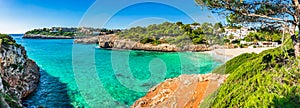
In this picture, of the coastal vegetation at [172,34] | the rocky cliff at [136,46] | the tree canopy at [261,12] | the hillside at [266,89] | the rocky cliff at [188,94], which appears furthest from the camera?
the coastal vegetation at [172,34]

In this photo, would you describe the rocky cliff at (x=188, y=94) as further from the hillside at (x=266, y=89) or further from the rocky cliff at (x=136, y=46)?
the rocky cliff at (x=136, y=46)

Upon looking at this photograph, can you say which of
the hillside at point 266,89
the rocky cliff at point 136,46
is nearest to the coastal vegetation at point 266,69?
the hillside at point 266,89

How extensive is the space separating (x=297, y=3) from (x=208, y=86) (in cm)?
400

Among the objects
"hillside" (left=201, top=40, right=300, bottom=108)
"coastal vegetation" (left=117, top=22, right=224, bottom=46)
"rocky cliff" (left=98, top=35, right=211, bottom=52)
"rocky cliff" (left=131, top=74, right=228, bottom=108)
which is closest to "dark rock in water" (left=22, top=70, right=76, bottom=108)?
"rocky cliff" (left=131, top=74, right=228, bottom=108)

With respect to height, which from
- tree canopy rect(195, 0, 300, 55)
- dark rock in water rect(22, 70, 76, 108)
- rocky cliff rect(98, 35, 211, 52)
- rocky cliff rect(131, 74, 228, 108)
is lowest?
dark rock in water rect(22, 70, 76, 108)

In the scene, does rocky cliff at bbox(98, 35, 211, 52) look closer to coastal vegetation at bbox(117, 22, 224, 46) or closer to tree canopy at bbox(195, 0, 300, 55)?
coastal vegetation at bbox(117, 22, 224, 46)

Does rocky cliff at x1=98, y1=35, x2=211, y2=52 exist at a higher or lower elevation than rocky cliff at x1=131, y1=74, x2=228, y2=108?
higher

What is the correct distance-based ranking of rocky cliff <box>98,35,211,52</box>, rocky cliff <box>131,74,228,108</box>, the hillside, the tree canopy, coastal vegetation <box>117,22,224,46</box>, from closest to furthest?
the hillside < the tree canopy < rocky cliff <box>131,74,228,108</box> < rocky cliff <box>98,35,211,52</box> < coastal vegetation <box>117,22,224,46</box>

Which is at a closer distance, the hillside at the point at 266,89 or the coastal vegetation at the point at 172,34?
the hillside at the point at 266,89

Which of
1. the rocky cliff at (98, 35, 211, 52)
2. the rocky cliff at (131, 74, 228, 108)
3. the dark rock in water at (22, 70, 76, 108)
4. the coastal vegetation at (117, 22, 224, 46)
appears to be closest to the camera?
the rocky cliff at (131, 74, 228, 108)

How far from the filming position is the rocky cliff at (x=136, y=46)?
36.8m

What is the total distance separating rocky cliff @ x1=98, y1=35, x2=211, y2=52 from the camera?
36784 millimetres

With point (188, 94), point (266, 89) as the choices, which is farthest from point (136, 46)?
point (266, 89)

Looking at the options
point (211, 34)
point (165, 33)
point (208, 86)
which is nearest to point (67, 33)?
point (165, 33)
